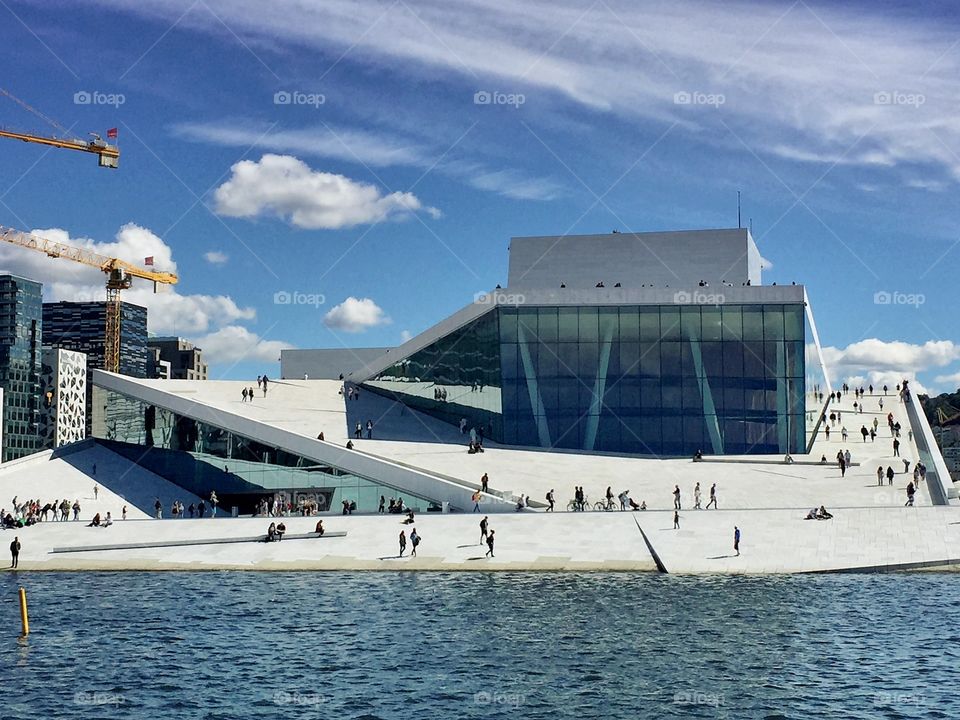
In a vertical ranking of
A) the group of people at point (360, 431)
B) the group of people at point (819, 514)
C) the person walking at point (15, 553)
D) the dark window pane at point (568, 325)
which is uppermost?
the dark window pane at point (568, 325)

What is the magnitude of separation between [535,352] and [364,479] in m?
14.8

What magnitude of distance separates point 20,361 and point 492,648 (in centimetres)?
17674

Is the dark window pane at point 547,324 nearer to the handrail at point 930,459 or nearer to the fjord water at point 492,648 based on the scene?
the handrail at point 930,459

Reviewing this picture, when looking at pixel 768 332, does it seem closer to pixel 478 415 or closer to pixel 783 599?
pixel 478 415

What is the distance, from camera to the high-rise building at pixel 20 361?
173500 millimetres

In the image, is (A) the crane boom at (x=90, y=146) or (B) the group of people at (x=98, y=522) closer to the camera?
(B) the group of people at (x=98, y=522)

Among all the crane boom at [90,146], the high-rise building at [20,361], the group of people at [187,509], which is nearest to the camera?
the group of people at [187,509]

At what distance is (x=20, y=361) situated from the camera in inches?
7431

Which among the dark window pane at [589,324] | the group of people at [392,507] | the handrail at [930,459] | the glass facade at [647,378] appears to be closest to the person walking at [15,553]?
the group of people at [392,507]

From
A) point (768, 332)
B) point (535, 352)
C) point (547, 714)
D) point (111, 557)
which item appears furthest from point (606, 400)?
point (547, 714)

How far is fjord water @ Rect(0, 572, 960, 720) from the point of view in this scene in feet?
78.1

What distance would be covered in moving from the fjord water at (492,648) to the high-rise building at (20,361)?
144886 millimetres

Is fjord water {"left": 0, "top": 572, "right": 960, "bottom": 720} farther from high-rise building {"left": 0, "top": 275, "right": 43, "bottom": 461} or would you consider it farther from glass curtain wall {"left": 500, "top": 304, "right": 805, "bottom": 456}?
high-rise building {"left": 0, "top": 275, "right": 43, "bottom": 461}

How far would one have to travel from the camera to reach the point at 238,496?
185 feet
